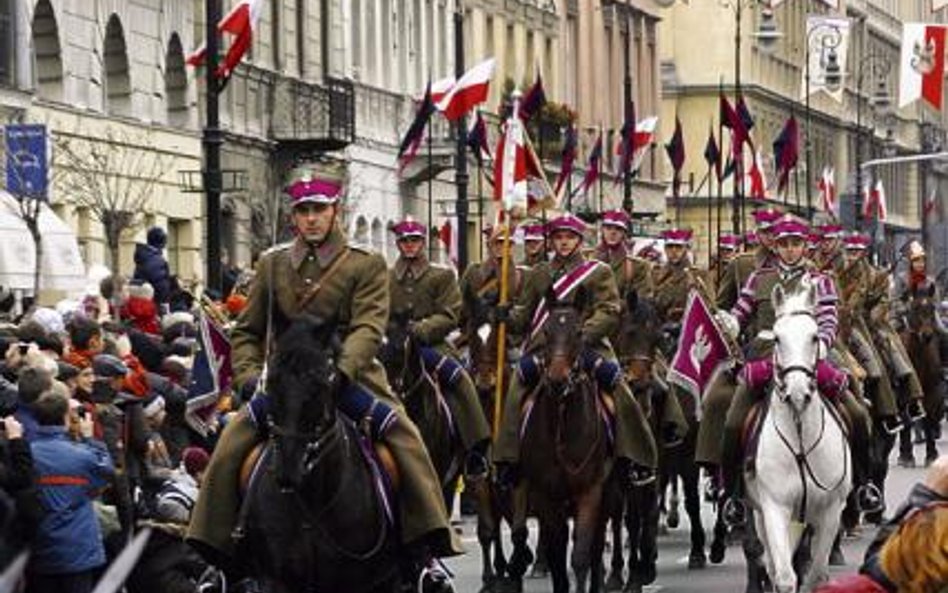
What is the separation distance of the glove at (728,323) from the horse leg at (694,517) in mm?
1640

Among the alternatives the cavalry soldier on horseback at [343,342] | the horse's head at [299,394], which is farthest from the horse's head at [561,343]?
the horse's head at [299,394]

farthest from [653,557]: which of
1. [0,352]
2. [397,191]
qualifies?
[397,191]

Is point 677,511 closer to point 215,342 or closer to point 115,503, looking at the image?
point 215,342

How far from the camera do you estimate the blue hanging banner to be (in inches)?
1143

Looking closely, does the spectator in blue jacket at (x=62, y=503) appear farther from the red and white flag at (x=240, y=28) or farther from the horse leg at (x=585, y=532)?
the red and white flag at (x=240, y=28)

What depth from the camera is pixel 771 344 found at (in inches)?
837

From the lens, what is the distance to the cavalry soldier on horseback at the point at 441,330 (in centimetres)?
2255

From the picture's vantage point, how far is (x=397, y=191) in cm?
6688

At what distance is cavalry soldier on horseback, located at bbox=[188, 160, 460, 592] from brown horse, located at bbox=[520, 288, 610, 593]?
4.48 m

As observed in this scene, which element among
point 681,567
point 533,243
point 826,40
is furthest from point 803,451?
point 826,40

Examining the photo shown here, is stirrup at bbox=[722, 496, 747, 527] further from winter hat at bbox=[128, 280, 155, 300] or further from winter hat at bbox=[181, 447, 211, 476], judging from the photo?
winter hat at bbox=[128, 280, 155, 300]

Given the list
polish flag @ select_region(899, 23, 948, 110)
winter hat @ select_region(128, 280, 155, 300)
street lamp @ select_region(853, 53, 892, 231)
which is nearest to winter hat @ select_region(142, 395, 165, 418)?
winter hat @ select_region(128, 280, 155, 300)

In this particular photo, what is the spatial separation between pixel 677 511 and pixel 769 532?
1012 centimetres

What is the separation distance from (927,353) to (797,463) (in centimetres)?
1832
